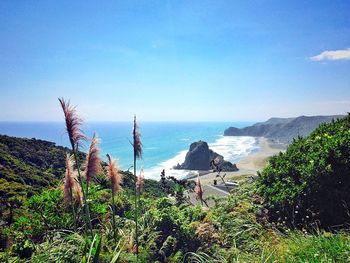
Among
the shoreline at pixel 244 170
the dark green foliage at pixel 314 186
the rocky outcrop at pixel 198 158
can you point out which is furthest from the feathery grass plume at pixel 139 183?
the rocky outcrop at pixel 198 158

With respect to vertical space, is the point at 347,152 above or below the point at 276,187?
above

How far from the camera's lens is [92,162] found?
424 centimetres

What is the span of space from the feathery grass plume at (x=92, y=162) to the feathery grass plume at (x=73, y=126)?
0.23 metres

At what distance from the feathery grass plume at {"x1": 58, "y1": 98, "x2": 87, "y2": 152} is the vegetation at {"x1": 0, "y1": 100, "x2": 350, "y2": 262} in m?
0.01

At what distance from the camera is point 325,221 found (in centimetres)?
660

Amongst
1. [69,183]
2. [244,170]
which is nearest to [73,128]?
[69,183]

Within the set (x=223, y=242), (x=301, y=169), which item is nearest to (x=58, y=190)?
(x=223, y=242)

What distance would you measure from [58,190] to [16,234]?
109 centimetres

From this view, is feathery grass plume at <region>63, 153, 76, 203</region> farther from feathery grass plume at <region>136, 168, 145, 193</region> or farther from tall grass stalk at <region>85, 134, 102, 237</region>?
feathery grass plume at <region>136, 168, 145, 193</region>

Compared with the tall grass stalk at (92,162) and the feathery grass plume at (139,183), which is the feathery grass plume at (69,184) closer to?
the tall grass stalk at (92,162)

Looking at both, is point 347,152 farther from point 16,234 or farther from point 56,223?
point 16,234

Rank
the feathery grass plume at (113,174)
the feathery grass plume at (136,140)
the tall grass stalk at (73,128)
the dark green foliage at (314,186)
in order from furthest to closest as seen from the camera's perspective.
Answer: the dark green foliage at (314,186)
the feathery grass plume at (136,140)
the feathery grass plume at (113,174)
the tall grass stalk at (73,128)

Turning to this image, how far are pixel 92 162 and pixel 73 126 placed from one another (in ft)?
1.94

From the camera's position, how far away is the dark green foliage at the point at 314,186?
6562 mm
